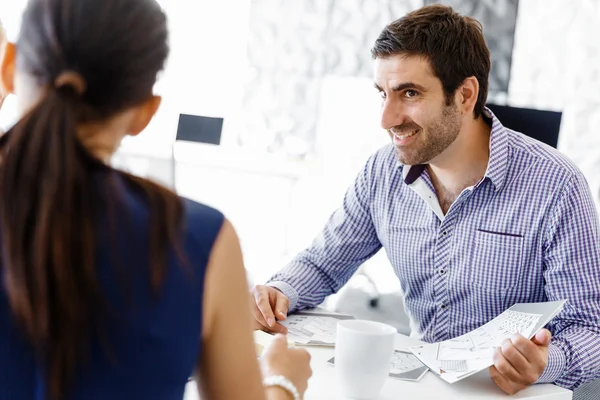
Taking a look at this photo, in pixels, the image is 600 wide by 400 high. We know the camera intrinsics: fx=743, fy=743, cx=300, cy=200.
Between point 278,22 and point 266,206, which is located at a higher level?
point 278,22

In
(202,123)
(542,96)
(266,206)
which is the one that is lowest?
(266,206)

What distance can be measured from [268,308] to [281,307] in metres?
0.04

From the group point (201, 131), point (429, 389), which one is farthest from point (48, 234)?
point (201, 131)

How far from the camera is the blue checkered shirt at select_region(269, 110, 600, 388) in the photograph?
1.44 meters

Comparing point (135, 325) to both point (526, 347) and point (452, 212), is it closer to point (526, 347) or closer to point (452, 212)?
point (526, 347)

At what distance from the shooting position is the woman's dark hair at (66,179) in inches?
22.6

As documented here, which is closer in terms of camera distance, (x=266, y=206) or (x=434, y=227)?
(x=434, y=227)

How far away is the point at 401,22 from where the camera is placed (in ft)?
5.55

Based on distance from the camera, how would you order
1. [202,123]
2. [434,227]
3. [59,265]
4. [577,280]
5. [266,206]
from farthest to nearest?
[202,123]
[266,206]
[434,227]
[577,280]
[59,265]

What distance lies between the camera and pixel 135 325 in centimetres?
61

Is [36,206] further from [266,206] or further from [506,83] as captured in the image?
[506,83]

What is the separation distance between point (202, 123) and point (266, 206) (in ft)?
2.37

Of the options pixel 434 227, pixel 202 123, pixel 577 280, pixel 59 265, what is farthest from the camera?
pixel 202 123

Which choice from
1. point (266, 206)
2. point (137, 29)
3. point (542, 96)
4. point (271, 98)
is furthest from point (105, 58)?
Answer: point (271, 98)
